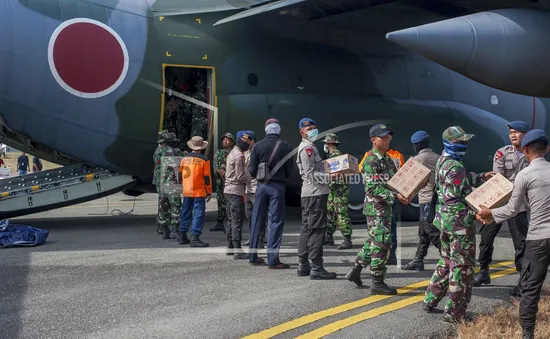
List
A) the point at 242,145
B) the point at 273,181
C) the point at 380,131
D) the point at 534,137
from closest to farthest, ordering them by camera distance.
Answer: the point at 534,137 < the point at 380,131 < the point at 273,181 < the point at 242,145

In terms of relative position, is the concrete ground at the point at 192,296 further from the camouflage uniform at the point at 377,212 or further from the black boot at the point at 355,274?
the camouflage uniform at the point at 377,212

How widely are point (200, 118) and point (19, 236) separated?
3.97 m

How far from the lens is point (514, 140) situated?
694cm

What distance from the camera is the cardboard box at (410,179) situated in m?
6.01

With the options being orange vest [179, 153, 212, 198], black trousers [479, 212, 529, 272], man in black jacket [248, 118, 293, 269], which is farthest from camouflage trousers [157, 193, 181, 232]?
black trousers [479, 212, 529, 272]

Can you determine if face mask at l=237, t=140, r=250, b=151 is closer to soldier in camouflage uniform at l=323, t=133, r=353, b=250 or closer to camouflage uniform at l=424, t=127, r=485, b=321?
soldier in camouflage uniform at l=323, t=133, r=353, b=250

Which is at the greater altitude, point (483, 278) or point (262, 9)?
point (262, 9)

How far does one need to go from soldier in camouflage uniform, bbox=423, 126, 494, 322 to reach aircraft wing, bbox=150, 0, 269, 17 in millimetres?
6749

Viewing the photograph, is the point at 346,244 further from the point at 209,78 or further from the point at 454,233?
the point at 209,78

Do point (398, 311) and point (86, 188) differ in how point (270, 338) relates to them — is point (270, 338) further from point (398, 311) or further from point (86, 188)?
point (86, 188)

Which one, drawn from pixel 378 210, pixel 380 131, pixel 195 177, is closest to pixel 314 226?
pixel 378 210

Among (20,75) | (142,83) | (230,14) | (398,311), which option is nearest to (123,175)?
(142,83)

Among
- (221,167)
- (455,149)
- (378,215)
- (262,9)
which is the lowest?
(378,215)

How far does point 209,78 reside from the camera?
11.7m
